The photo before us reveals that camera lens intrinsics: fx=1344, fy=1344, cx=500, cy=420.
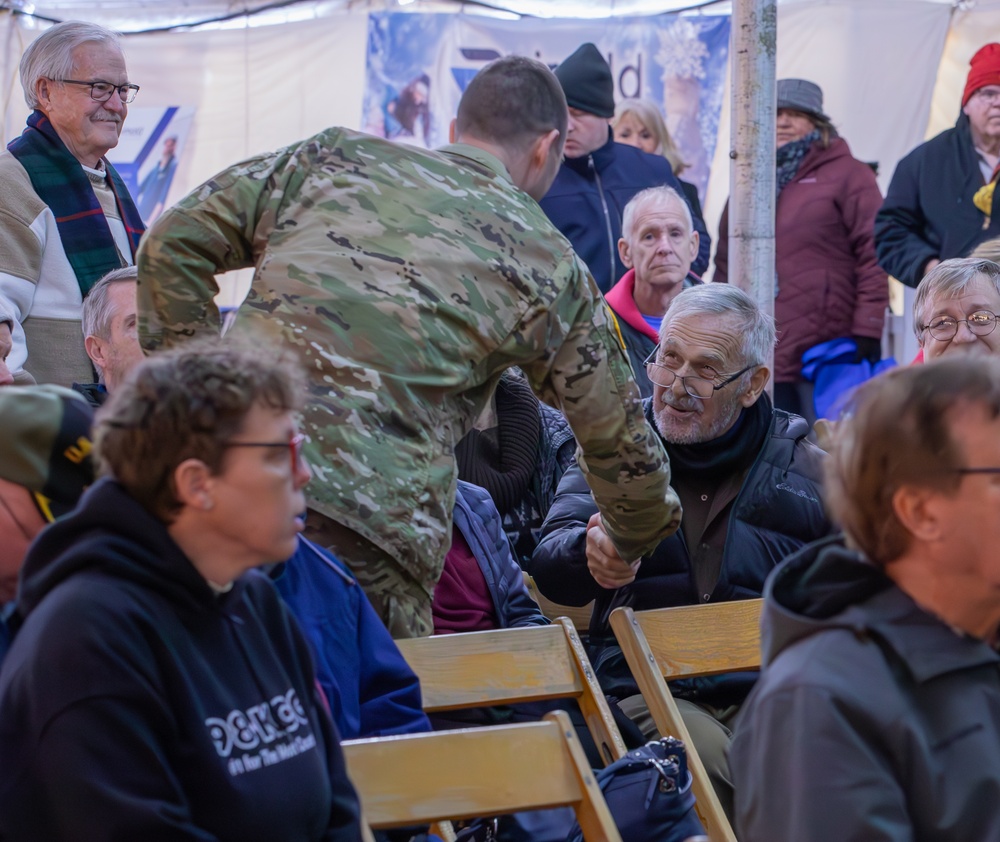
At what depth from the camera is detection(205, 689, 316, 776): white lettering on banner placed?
1780 mm

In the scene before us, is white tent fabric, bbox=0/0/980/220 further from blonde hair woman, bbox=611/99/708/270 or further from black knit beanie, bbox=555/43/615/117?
black knit beanie, bbox=555/43/615/117

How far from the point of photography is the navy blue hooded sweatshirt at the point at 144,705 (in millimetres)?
1653

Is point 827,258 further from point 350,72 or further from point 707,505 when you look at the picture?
point 350,72

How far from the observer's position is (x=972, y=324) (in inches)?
148

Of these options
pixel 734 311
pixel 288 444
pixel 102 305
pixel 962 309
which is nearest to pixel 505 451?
pixel 734 311

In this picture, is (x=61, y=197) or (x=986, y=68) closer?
(x=61, y=197)

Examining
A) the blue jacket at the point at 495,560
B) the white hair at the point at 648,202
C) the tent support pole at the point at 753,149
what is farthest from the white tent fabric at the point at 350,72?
the blue jacket at the point at 495,560

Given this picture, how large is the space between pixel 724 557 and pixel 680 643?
1.12 ft

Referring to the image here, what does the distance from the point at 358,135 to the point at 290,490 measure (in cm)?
103

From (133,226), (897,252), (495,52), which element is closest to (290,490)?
(133,226)

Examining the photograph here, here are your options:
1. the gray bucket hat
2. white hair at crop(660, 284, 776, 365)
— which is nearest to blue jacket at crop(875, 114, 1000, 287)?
the gray bucket hat

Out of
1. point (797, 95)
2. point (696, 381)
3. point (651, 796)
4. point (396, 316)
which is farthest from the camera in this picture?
point (797, 95)

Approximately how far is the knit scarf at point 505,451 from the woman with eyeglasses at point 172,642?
1982 millimetres

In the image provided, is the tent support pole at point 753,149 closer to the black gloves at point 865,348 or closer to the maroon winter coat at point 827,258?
the maroon winter coat at point 827,258
